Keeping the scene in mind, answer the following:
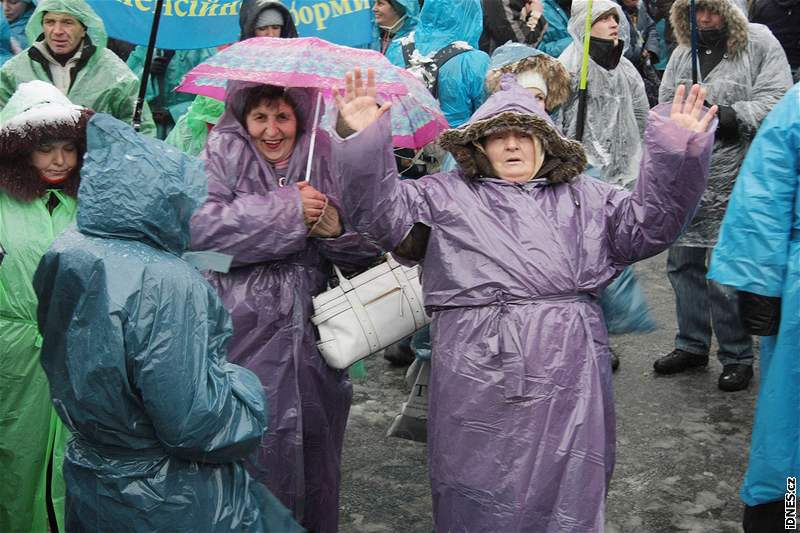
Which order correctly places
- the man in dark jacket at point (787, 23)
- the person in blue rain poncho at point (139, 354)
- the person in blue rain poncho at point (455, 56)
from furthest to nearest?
the man in dark jacket at point (787, 23) < the person in blue rain poncho at point (455, 56) < the person in blue rain poncho at point (139, 354)

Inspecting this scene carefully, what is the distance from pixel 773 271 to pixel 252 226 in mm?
1819

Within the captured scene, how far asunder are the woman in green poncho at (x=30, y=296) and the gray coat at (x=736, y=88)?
11.1 feet

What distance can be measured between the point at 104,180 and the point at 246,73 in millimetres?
1206

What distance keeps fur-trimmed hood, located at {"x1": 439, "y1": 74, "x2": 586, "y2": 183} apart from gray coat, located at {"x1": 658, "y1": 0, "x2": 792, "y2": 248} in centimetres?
247

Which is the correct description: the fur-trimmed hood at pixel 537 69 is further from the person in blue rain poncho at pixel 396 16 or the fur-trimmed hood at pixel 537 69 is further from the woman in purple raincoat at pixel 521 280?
the woman in purple raincoat at pixel 521 280

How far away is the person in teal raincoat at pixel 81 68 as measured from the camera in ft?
18.1

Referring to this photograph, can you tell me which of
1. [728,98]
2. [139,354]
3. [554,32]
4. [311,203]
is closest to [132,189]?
[139,354]

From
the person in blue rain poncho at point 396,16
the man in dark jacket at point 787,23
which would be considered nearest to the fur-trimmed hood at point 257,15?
the person in blue rain poncho at point 396,16

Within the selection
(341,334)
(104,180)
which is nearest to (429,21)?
(341,334)

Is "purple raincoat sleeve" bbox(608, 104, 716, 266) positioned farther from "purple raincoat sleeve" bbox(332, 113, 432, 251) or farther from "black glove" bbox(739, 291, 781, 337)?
"purple raincoat sleeve" bbox(332, 113, 432, 251)


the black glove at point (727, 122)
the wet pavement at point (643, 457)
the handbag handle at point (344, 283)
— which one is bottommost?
the wet pavement at point (643, 457)

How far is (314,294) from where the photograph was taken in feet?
13.0

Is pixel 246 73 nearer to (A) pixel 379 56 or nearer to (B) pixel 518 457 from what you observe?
(A) pixel 379 56

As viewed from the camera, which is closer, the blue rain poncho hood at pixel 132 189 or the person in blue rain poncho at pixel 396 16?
the blue rain poncho hood at pixel 132 189
